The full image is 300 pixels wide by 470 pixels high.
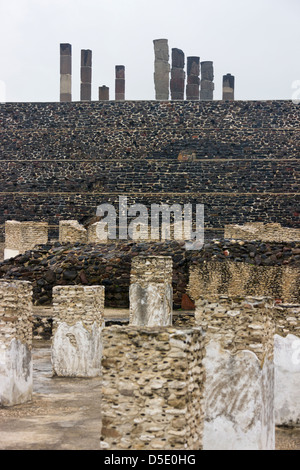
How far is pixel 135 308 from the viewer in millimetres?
13117

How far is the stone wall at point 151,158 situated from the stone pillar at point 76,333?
17.1 m

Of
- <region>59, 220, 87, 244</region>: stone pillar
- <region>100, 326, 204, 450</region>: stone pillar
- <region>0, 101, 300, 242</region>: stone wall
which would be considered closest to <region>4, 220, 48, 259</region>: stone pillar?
<region>59, 220, 87, 244</region>: stone pillar

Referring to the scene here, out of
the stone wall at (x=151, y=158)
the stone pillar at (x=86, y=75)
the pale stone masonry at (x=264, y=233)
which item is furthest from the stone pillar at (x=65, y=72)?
the pale stone masonry at (x=264, y=233)

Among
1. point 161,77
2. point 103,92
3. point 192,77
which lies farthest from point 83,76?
point 192,77

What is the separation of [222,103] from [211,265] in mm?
15646

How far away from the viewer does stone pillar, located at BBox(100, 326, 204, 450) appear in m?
5.04

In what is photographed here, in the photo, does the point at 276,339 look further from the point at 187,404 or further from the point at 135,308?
the point at 135,308

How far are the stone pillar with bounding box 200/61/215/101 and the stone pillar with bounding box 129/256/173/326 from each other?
27.7 metres

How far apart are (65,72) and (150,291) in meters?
27.1

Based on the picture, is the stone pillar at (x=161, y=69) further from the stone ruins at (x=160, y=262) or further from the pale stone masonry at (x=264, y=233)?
the pale stone masonry at (x=264, y=233)

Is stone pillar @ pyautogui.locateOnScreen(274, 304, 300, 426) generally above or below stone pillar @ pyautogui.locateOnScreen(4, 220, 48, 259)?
Answer: below

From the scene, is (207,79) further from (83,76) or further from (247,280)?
(247,280)

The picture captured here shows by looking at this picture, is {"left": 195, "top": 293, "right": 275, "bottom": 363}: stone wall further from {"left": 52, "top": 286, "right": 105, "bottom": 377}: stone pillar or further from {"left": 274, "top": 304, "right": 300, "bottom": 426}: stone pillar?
{"left": 52, "top": 286, "right": 105, "bottom": 377}: stone pillar
